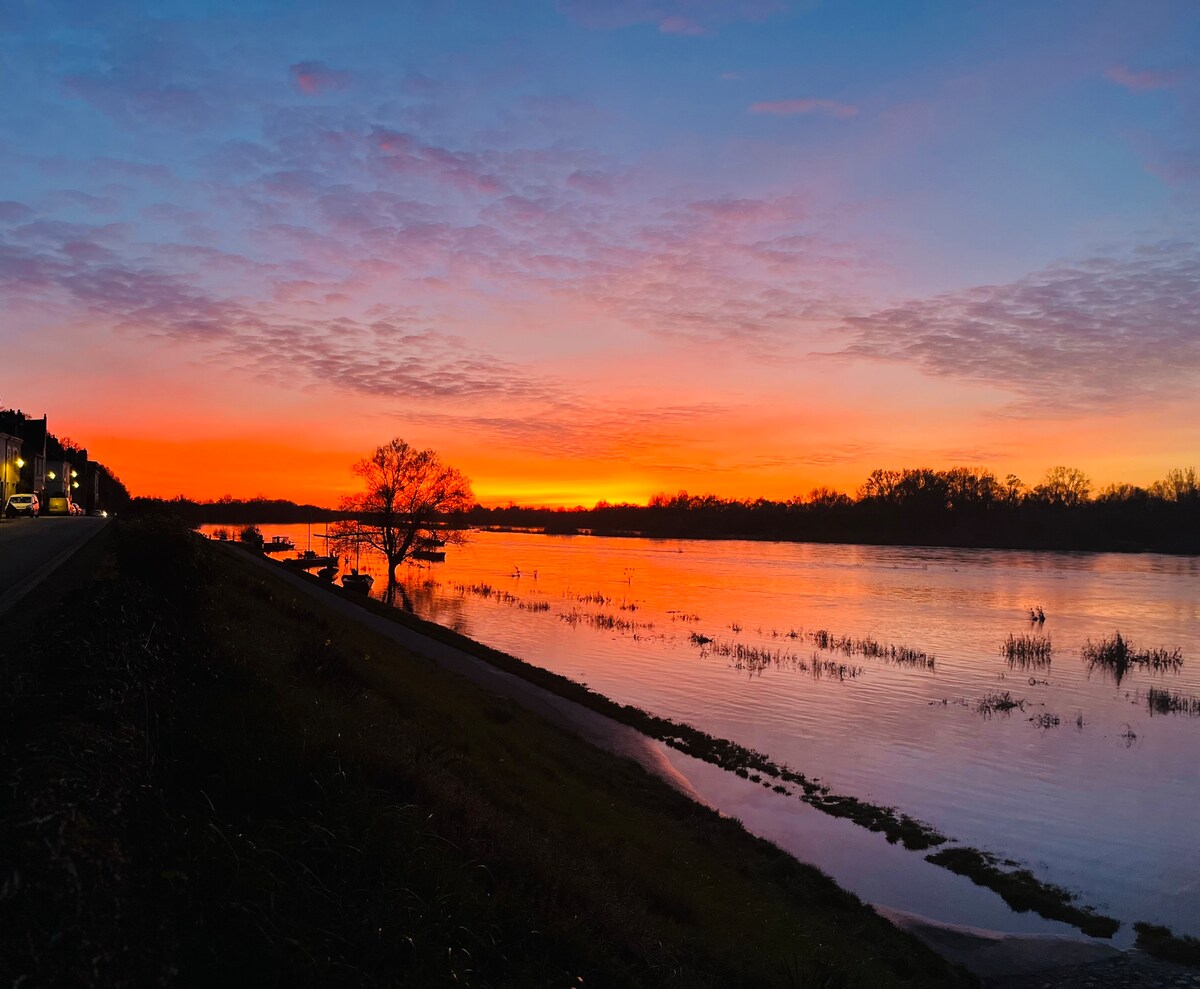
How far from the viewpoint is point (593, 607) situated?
186ft

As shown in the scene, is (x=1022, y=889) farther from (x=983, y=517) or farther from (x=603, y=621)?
(x=983, y=517)

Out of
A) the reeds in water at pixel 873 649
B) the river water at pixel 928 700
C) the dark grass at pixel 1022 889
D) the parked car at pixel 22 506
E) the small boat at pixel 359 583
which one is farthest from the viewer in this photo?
the small boat at pixel 359 583

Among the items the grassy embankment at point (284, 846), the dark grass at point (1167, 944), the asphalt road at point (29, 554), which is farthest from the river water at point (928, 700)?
the asphalt road at point (29, 554)

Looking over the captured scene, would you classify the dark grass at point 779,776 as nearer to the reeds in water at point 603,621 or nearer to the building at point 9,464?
the reeds in water at point 603,621

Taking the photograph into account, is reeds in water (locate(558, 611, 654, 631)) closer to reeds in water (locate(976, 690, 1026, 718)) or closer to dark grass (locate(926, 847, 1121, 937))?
reeds in water (locate(976, 690, 1026, 718))

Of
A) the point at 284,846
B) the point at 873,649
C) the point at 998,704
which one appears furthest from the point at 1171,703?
the point at 284,846

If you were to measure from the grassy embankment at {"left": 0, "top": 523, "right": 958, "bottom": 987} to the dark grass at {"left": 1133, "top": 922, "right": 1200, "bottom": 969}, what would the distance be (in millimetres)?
4751

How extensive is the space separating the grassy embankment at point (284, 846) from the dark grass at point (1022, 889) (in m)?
4.21

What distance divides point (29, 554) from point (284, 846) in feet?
61.0

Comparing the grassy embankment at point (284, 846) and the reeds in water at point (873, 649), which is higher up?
the grassy embankment at point (284, 846)

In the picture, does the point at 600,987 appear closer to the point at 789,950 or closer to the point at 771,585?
the point at 789,950

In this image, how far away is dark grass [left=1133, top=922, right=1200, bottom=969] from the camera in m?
12.8

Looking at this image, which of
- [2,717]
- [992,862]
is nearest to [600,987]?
[2,717]

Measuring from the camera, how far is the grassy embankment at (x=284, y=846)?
3.97m
